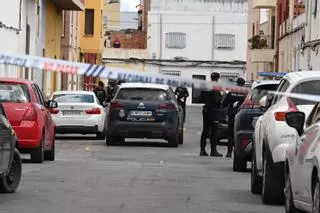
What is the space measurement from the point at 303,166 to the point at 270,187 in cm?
276

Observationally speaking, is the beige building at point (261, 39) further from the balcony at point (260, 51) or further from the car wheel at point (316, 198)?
Result: the car wheel at point (316, 198)

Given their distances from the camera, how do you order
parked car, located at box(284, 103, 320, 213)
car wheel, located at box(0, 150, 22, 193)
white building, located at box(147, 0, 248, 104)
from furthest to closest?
1. white building, located at box(147, 0, 248, 104)
2. car wheel, located at box(0, 150, 22, 193)
3. parked car, located at box(284, 103, 320, 213)

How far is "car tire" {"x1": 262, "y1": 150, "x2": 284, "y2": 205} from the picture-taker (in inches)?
518

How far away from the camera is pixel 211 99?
23.4 m

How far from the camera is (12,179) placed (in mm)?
14328

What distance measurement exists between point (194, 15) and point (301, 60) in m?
34.5

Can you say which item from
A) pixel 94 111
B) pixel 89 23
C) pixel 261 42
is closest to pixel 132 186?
pixel 94 111

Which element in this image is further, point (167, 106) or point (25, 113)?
point (167, 106)

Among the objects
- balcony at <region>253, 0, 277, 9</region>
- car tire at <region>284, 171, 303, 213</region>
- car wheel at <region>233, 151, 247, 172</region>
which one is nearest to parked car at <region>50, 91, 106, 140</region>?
car wheel at <region>233, 151, 247, 172</region>

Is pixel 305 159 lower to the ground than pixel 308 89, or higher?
A: lower

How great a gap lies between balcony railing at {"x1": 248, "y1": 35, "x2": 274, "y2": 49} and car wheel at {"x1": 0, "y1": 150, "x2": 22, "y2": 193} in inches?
1952

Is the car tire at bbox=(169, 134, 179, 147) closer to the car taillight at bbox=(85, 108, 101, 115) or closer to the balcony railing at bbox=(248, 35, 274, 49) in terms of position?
the car taillight at bbox=(85, 108, 101, 115)

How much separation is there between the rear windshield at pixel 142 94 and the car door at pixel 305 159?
52.6ft

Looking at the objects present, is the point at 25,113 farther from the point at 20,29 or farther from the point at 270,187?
the point at 20,29
